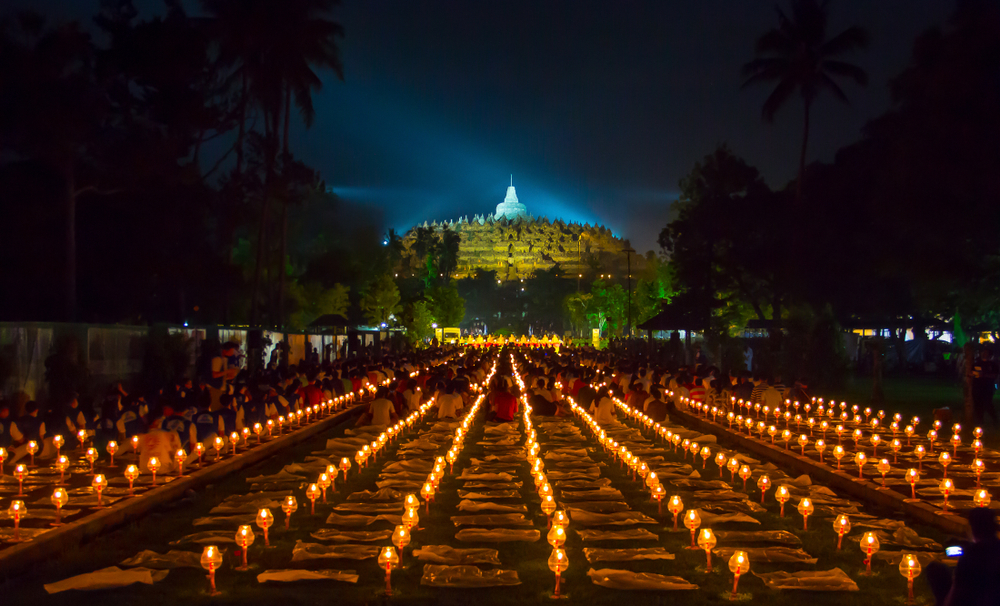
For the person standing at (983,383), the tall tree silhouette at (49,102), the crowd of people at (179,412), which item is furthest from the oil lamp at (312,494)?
the tall tree silhouette at (49,102)

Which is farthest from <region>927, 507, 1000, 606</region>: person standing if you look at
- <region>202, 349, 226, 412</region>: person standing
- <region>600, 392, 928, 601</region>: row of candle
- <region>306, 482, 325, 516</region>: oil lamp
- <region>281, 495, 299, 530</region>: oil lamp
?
<region>202, 349, 226, 412</region>: person standing

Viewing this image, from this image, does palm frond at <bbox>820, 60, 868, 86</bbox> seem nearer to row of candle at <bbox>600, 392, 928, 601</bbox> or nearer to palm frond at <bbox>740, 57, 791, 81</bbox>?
palm frond at <bbox>740, 57, 791, 81</bbox>

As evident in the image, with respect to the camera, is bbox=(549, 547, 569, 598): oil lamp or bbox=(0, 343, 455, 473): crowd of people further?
bbox=(0, 343, 455, 473): crowd of people

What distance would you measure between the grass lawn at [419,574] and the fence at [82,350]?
7.64m

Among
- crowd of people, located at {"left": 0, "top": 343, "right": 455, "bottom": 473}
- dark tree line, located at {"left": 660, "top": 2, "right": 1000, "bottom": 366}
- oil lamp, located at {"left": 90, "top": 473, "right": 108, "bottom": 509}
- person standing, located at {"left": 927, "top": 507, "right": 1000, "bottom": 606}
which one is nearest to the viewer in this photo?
person standing, located at {"left": 927, "top": 507, "right": 1000, "bottom": 606}

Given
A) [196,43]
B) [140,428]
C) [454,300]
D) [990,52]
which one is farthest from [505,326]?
[140,428]

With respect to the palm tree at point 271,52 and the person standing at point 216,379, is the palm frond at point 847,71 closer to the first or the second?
the palm tree at point 271,52

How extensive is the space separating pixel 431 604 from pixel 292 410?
13.2 meters

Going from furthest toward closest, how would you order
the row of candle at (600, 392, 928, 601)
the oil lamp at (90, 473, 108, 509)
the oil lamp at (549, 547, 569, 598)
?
the oil lamp at (90, 473, 108, 509) → the row of candle at (600, 392, 928, 601) → the oil lamp at (549, 547, 569, 598)

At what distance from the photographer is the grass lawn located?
7117 millimetres

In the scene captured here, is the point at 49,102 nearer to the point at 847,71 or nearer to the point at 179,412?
the point at 179,412

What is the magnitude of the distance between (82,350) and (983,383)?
17269mm

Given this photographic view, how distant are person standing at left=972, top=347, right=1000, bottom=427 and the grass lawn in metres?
8.21

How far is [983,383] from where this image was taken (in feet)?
57.1
